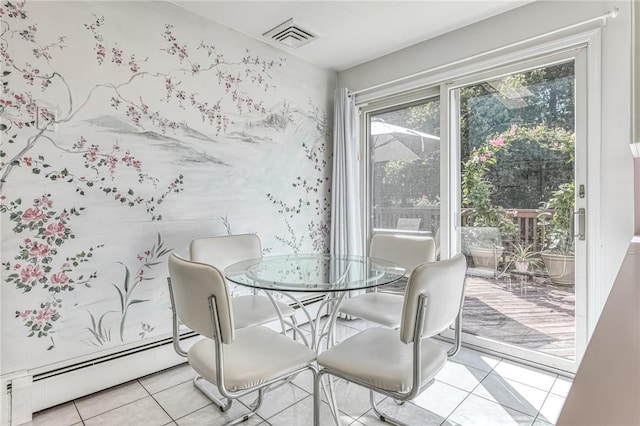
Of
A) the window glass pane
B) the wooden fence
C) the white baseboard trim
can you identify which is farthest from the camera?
the window glass pane

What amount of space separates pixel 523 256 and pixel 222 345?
218 cm

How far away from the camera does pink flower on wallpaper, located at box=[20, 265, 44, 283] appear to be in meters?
1.79

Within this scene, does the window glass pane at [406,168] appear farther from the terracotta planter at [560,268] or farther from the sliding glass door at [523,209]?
the terracotta planter at [560,268]

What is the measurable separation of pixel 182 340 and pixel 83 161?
4.47 ft

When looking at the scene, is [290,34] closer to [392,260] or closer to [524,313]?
[392,260]

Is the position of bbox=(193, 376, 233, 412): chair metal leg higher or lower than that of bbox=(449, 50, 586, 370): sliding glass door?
lower

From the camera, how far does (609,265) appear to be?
6.71 ft

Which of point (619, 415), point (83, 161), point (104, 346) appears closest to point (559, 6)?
point (619, 415)

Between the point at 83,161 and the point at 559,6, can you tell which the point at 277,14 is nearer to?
the point at 83,161

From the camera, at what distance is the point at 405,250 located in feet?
7.77

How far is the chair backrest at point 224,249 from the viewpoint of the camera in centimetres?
222

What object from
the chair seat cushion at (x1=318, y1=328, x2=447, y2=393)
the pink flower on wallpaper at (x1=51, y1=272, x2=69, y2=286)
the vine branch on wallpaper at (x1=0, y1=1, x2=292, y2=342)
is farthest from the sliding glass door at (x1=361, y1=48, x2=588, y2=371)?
the pink flower on wallpaper at (x1=51, y1=272, x2=69, y2=286)

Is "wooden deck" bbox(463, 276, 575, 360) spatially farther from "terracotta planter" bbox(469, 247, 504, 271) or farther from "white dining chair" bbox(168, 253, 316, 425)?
"white dining chair" bbox(168, 253, 316, 425)

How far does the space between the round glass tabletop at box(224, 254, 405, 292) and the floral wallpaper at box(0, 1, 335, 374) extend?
0.66 meters
